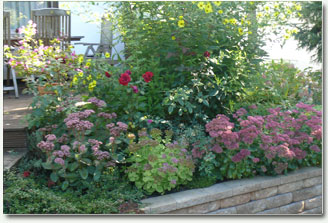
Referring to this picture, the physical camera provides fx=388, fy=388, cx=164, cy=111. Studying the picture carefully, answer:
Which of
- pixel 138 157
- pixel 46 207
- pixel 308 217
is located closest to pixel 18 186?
pixel 46 207

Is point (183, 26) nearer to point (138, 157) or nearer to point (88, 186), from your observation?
point (138, 157)

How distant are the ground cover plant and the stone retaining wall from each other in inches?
3.4

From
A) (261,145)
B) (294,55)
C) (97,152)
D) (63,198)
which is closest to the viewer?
(63,198)

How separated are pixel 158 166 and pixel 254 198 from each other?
769 mm

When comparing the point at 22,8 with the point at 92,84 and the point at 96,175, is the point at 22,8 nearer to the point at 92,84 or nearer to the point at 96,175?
the point at 92,84

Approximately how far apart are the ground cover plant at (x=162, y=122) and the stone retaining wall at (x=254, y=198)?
86 millimetres

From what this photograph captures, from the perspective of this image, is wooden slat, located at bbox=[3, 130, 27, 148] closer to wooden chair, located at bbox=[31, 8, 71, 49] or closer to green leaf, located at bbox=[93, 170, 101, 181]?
green leaf, located at bbox=[93, 170, 101, 181]

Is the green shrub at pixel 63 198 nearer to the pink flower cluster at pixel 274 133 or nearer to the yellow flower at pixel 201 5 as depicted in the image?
the pink flower cluster at pixel 274 133

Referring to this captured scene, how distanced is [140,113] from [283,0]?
6.89 ft

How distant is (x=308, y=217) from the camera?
2883 mm

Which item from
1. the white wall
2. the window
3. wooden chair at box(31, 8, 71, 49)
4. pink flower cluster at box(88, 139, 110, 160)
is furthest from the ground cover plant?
the window

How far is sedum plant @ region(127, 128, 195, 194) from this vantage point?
106 inches

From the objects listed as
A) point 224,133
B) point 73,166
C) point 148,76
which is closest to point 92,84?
point 148,76

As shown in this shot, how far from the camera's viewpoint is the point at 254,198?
288 centimetres
